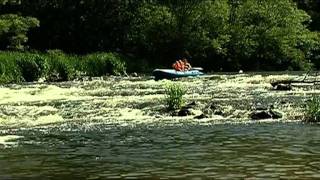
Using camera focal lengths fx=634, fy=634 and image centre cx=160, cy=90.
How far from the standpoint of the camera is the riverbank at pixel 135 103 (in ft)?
80.8

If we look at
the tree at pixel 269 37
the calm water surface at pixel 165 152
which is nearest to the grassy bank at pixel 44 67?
the tree at pixel 269 37

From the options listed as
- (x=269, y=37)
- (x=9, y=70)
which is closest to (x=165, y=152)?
(x=9, y=70)

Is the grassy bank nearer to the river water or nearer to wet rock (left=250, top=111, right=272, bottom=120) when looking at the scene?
the river water

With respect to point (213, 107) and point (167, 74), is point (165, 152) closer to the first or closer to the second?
point (213, 107)

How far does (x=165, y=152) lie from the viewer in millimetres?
16484

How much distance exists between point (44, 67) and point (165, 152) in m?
36.1

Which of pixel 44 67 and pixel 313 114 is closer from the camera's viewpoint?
pixel 313 114

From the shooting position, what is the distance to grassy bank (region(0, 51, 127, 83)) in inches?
1955

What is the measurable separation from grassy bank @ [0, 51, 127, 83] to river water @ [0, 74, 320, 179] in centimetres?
A: 1709

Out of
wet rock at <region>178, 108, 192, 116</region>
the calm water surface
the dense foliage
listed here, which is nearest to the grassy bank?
the dense foliage

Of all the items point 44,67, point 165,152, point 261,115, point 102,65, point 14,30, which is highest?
point 14,30

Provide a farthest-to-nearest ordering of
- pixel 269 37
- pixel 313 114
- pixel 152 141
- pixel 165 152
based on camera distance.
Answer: pixel 269 37
pixel 313 114
pixel 152 141
pixel 165 152

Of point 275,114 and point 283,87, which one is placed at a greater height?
point 283,87

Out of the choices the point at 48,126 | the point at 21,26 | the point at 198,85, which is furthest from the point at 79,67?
the point at 48,126
